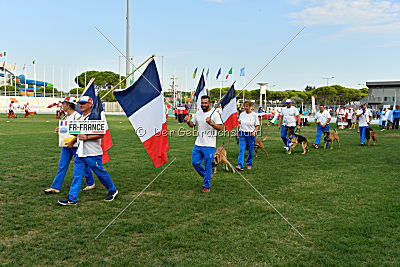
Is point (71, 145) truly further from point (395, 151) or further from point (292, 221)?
point (395, 151)

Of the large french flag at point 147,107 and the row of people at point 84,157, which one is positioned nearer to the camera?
the large french flag at point 147,107

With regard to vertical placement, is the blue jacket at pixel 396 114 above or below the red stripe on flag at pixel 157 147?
above

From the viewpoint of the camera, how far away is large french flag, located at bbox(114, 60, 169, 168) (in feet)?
19.5

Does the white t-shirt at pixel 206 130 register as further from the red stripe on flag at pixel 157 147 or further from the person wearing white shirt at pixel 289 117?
the person wearing white shirt at pixel 289 117

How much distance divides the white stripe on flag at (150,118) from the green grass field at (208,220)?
4.23ft

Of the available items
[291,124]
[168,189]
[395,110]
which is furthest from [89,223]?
[395,110]

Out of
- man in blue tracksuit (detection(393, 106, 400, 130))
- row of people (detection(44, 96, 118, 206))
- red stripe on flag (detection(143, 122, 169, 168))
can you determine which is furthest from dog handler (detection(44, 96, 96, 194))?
man in blue tracksuit (detection(393, 106, 400, 130))

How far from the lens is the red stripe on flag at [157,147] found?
611cm

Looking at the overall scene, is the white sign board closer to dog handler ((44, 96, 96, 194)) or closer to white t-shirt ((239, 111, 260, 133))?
dog handler ((44, 96, 96, 194))

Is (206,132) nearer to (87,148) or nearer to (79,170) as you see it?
(87,148)

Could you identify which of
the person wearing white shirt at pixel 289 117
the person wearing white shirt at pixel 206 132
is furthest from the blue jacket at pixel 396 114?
the person wearing white shirt at pixel 206 132

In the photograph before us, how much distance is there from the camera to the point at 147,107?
19.9 feet

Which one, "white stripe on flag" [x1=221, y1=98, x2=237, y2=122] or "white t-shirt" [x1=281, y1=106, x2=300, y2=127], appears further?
"white t-shirt" [x1=281, y1=106, x2=300, y2=127]

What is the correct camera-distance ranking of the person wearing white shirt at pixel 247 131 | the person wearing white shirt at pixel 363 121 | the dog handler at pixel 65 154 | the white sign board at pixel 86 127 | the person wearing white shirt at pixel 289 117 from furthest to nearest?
the person wearing white shirt at pixel 363 121, the person wearing white shirt at pixel 289 117, the person wearing white shirt at pixel 247 131, the dog handler at pixel 65 154, the white sign board at pixel 86 127
